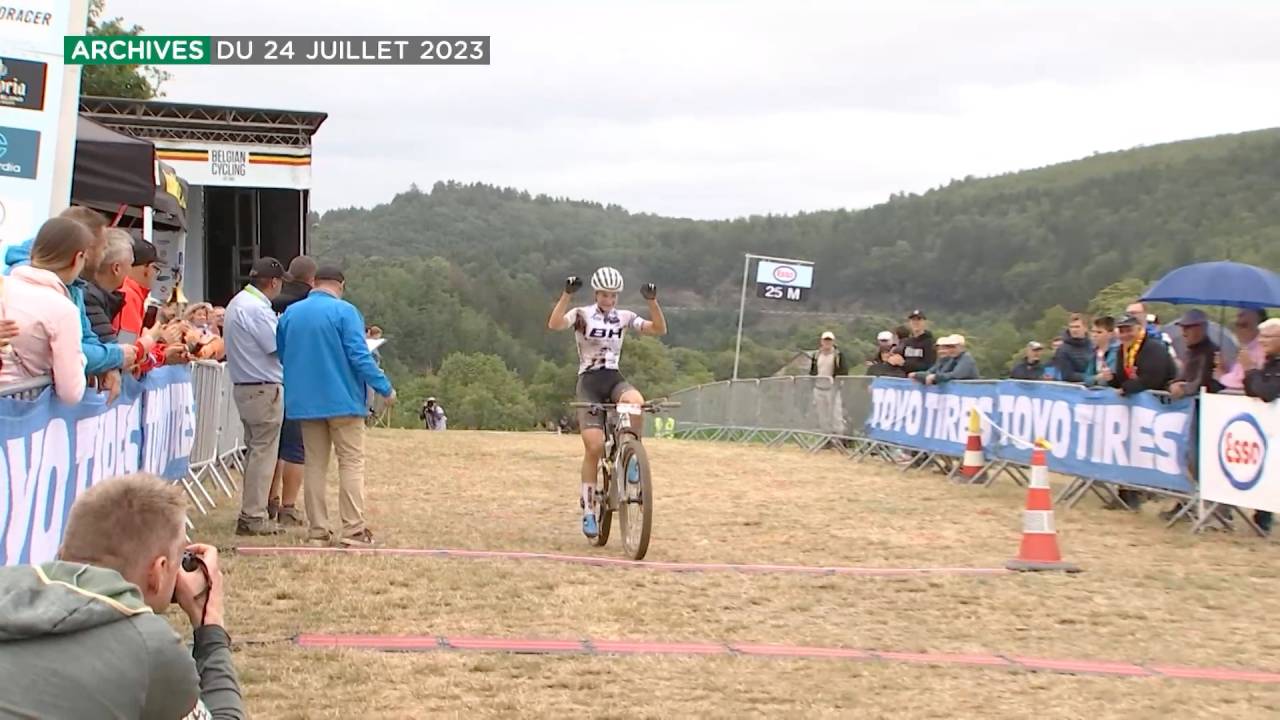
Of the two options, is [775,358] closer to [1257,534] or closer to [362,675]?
[1257,534]

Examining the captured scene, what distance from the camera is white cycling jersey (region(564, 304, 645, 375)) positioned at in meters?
10.2

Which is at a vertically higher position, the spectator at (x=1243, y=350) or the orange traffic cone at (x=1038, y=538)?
the spectator at (x=1243, y=350)

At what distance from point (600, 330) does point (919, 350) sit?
1007 cm

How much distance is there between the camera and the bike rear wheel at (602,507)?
1017cm

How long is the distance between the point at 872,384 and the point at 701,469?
4.05 meters

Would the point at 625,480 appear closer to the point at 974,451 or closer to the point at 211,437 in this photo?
the point at 211,437

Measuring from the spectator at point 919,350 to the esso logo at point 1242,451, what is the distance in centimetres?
763

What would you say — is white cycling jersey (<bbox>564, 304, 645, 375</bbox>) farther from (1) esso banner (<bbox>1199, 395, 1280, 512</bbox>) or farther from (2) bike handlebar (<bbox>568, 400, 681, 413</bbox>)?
(1) esso banner (<bbox>1199, 395, 1280, 512</bbox>)

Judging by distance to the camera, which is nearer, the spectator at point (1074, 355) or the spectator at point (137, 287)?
the spectator at point (137, 287)

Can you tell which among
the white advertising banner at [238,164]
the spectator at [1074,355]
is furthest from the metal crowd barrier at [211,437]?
the spectator at [1074,355]

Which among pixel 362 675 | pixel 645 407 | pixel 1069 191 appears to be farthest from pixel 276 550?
pixel 1069 191

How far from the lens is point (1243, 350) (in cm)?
1259

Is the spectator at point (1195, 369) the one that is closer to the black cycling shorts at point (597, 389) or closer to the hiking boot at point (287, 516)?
the black cycling shorts at point (597, 389)

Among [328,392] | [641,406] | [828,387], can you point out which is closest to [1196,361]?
[641,406]
